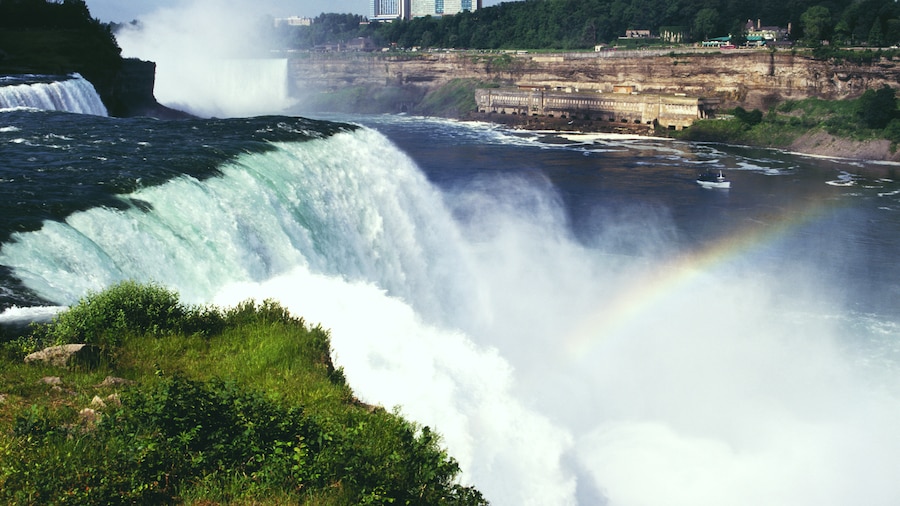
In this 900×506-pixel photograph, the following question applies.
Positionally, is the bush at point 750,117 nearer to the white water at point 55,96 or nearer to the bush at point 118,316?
the white water at point 55,96

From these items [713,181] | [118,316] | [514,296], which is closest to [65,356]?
[118,316]

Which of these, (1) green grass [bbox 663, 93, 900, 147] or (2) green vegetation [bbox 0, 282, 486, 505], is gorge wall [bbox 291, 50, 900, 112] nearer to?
(1) green grass [bbox 663, 93, 900, 147]

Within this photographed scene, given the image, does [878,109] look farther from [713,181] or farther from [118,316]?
[118,316]

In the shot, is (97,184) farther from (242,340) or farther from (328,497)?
(328,497)

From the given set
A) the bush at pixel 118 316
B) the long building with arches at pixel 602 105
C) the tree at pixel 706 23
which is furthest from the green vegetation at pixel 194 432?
the tree at pixel 706 23

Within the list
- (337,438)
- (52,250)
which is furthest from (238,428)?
(52,250)
